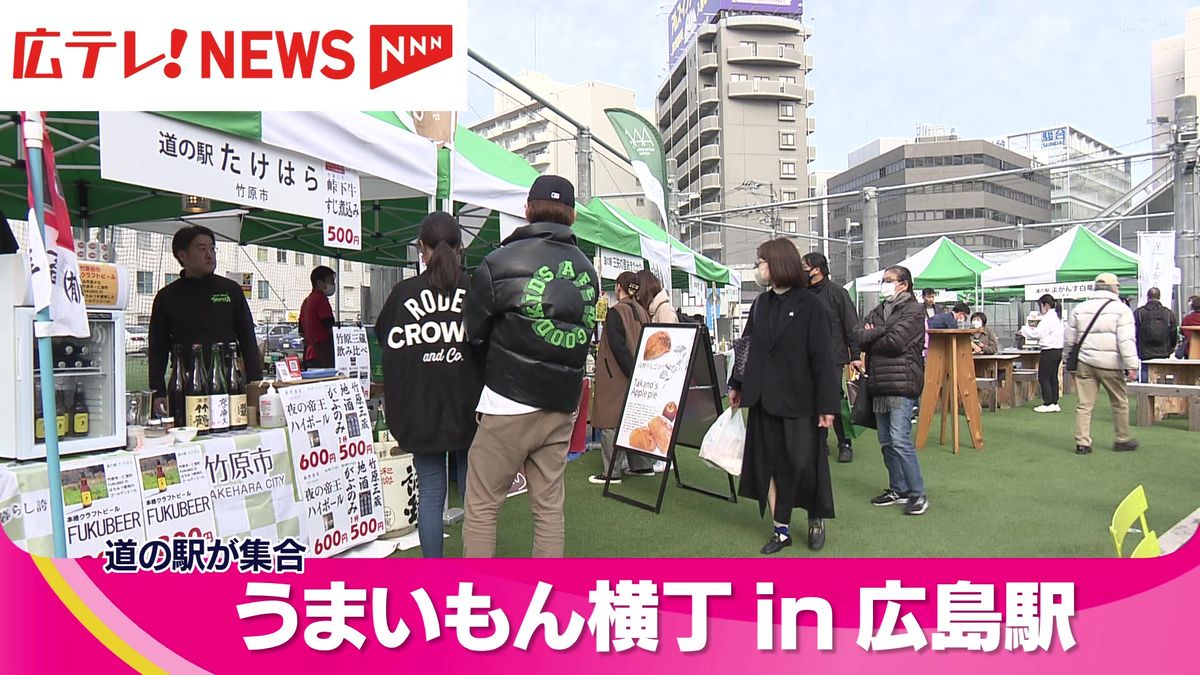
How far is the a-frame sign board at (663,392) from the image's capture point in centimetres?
469

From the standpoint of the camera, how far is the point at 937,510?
4656mm

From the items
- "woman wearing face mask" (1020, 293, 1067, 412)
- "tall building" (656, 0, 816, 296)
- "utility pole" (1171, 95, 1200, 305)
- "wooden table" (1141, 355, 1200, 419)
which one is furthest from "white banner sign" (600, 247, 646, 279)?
"tall building" (656, 0, 816, 296)

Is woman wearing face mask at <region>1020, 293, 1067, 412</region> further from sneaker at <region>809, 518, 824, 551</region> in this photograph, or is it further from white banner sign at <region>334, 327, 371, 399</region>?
white banner sign at <region>334, 327, 371, 399</region>

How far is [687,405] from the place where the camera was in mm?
5285

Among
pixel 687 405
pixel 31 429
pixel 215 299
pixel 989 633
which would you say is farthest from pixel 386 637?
pixel 687 405

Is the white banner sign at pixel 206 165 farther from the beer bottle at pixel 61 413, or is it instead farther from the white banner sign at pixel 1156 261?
the white banner sign at pixel 1156 261

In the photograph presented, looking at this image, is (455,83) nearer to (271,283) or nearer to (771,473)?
(771,473)

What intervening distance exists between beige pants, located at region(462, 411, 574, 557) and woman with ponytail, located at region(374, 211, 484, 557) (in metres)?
0.24

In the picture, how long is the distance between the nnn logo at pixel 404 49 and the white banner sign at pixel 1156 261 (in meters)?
11.5

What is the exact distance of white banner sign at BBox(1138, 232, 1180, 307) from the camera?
10.6 m

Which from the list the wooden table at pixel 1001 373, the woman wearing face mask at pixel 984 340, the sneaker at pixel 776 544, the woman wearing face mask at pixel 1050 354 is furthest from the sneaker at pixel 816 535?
the woman wearing face mask at pixel 1050 354

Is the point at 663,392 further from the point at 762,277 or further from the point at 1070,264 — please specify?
the point at 1070,264

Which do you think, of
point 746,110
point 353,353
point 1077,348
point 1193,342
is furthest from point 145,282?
point 746,110
